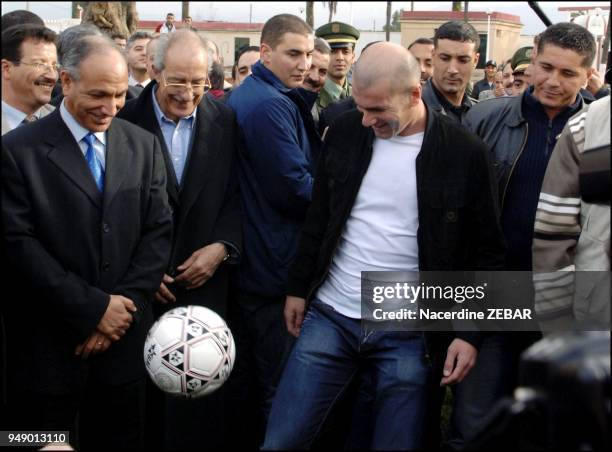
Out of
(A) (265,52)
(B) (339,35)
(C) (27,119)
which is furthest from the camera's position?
(B) (339,35)

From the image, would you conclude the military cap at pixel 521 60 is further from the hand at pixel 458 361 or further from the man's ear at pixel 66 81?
the man's ear at pixel 66 81

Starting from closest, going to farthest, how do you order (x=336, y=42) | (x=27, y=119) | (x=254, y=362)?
(x=27, y=119)
(x=254, y=362)
(x=336, y=42)

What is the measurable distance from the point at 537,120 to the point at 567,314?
46.4 inches

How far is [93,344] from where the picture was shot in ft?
13.9

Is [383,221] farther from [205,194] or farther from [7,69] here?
[7,69]

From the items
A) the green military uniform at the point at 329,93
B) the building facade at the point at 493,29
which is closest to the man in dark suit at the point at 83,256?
the green military uniform at the point at 329,93

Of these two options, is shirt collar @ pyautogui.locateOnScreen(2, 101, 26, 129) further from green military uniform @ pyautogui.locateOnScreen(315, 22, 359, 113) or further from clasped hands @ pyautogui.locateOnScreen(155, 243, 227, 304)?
green military uniform @ pyautogui.locateOnScreen(315, 22, 359, 113)

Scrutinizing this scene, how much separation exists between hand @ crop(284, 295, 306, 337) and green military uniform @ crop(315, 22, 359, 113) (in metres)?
2.72

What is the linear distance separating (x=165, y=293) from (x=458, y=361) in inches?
66.6

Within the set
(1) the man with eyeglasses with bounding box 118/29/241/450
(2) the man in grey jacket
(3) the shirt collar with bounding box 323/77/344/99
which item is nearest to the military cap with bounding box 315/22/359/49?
(3) the shirt collar with bounding box 323/77/344/99

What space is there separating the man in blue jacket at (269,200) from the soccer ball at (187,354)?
720 mm

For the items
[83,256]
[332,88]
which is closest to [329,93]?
[332,88]

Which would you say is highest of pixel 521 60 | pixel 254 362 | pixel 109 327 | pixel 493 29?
pixel 493 29

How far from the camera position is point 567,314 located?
13.0 feet
